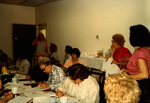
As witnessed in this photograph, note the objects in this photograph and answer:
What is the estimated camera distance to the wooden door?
7.67m

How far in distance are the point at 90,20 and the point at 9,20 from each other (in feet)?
13.4

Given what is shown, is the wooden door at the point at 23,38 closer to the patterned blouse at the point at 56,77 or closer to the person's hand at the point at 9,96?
the patterned blouse at the point at 56,77

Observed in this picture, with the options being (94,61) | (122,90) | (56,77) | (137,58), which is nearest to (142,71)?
(137,58)

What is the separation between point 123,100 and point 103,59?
322 centimetres

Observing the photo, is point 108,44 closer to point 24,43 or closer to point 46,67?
point 46,67

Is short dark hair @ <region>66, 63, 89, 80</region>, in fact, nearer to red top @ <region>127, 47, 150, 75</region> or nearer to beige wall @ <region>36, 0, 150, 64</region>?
red top @ <region>127, 47, 150, 75</region>

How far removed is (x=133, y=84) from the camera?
1110 mm

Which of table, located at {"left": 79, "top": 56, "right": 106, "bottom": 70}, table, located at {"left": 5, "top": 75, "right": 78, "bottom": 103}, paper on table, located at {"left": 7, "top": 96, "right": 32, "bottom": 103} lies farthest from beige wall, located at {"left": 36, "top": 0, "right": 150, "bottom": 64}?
paper on table, located at {"left": 7, "top": 96, "right": 32, "bottom": 103}

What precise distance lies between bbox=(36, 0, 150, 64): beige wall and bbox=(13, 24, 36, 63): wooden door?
764mm

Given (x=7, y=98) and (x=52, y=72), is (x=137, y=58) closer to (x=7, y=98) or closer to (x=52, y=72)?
(x=52, y=72)

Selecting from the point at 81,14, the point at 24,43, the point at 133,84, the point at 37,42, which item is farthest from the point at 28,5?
the point at 133,84

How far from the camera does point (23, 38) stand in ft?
25.6

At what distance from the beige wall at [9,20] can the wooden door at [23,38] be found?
254mm

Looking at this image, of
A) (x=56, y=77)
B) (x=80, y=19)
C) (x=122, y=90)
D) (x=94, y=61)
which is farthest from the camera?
(x=80, y=19)
